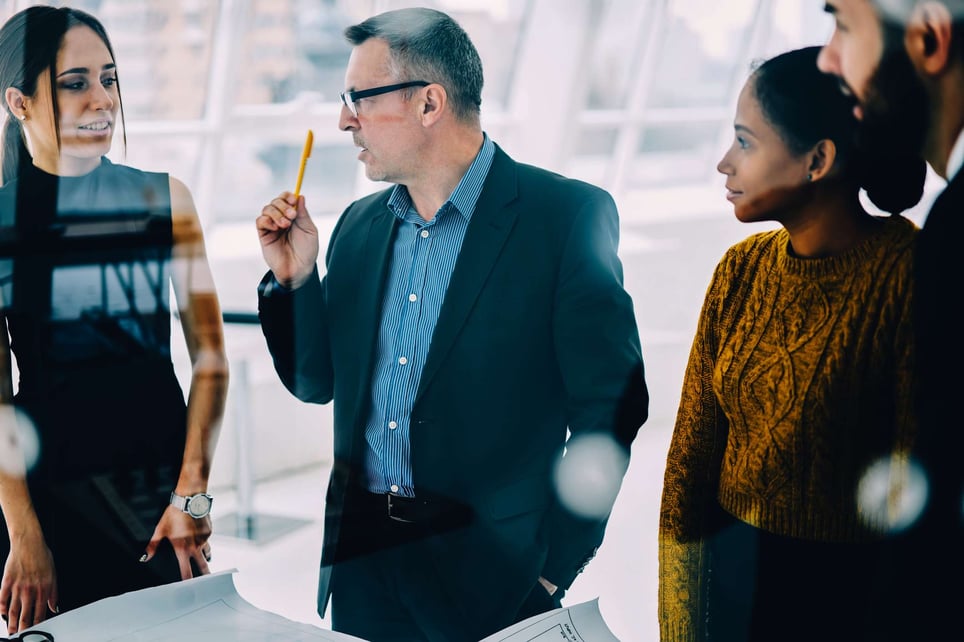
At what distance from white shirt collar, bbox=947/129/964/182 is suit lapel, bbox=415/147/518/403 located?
0.65 m

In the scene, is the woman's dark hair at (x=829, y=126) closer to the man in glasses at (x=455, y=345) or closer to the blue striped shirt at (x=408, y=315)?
the man in glasses at (x=455, y=345)

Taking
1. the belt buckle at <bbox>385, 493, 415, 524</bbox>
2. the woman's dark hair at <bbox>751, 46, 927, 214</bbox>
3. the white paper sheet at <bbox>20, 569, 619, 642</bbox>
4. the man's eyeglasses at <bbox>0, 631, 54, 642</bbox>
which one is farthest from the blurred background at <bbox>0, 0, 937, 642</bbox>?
the man's eyeglasses at <bbox>0, 631, 54, 642</bbox>

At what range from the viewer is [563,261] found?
1305 mm

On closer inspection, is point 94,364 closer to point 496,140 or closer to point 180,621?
point 180,621

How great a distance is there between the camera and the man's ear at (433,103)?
132 cm

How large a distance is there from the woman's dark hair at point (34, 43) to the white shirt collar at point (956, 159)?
1.23 meters

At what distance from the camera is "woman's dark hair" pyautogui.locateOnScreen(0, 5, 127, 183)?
1390mm

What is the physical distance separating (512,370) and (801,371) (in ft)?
1.58

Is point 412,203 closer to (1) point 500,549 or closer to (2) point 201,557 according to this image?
(1) point 500,549

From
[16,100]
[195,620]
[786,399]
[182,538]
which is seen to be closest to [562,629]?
[786,399]

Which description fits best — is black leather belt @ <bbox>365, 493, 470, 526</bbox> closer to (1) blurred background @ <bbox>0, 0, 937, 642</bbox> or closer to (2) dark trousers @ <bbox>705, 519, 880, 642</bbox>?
(1) blurred background @ <bbox>0, 0, 937, 642</bbox>

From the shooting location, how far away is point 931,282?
812 millimetres

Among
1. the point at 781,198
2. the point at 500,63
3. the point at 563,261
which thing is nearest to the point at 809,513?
the point at 781,198

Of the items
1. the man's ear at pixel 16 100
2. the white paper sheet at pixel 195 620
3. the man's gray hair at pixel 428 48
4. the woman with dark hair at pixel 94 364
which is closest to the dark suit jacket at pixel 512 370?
the man's gray hair at pixel 428 48
